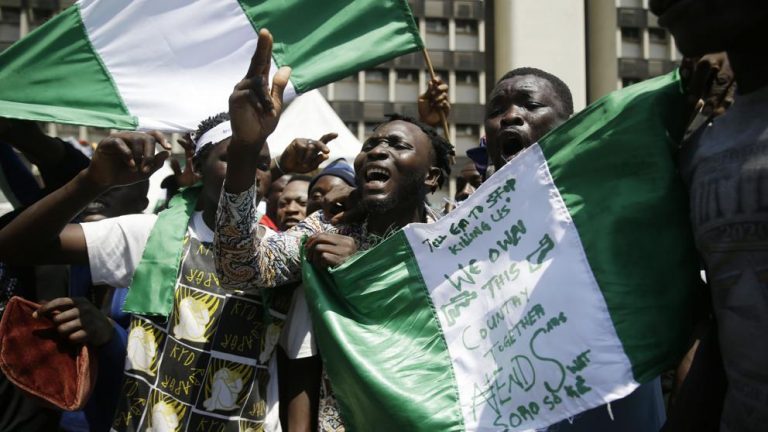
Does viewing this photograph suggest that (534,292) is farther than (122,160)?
No

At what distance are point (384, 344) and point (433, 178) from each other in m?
0.99

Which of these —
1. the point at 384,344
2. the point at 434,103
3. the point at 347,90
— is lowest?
the point at 347,90

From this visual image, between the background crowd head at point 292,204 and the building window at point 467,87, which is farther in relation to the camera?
the building window at point 467,87

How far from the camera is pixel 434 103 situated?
4.62 metres

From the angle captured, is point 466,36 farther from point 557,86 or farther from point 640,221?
point 640,221

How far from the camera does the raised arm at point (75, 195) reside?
2.99 meters

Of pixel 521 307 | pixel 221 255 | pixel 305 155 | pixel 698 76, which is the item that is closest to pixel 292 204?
pixel 305 155

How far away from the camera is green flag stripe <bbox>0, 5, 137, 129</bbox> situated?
366cm

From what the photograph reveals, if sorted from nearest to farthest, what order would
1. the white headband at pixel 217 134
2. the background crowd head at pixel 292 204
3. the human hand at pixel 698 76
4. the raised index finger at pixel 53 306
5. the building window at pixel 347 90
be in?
the human hand at pixel 698 76 → the raised index finger at pixel 53 306 → the white headband at pixel 217 134 → the background crowd head at pixel 292 204 → the building window at pixel 347 90

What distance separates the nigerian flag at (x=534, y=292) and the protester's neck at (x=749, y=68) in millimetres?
303

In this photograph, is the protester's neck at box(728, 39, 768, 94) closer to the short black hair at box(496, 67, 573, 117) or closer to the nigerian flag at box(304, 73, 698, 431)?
the nigerian flag at box(304, 73, 698, 431)

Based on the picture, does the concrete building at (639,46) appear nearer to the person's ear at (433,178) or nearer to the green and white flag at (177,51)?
the green and white flag at (177,51)

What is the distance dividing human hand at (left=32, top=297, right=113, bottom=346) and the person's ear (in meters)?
1.35

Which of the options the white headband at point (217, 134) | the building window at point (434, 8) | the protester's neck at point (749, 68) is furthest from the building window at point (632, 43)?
the protester's neck at point (749, 68)
